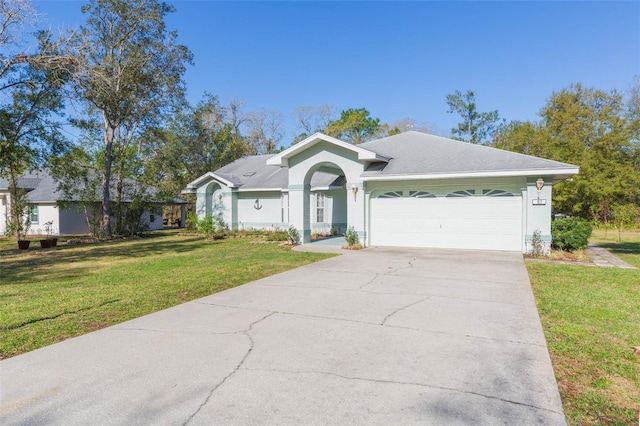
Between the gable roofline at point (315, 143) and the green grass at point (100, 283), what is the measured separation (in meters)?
4.16

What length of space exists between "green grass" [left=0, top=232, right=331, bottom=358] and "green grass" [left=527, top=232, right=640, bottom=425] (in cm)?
583

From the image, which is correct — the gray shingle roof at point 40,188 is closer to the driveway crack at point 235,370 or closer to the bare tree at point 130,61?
the bare tree at point 130,61

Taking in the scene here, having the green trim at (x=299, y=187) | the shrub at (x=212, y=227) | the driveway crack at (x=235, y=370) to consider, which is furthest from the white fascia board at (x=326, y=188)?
the driveway crack at (x=235, y=370)

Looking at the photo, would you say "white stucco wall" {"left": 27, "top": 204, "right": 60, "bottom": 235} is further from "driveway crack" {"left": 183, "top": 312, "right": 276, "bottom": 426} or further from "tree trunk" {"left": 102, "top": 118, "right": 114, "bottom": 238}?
"driveway crack" {"left": 183, "top": 312, "right": 276, "bottom": 426}

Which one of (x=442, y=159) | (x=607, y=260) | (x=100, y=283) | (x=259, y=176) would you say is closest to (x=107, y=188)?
(x=259, y=176)

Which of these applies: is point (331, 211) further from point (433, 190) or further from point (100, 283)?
point (100, 283)

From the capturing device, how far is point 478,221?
13.7m

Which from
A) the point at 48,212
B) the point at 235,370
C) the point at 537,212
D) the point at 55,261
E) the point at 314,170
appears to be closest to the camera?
the point at 235,370

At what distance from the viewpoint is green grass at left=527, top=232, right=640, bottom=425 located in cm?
318

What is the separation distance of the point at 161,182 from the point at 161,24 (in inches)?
649

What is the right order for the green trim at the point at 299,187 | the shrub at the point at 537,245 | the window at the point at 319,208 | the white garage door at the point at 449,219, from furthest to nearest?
the window at the point at 319,208 < the green trim at the point at 299,187 < the white garage door at the point at 449,219 < the shrub at the point at 537,245

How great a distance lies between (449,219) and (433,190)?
1.28 m

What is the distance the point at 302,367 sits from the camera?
384 centimetres

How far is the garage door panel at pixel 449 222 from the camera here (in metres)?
13.3
